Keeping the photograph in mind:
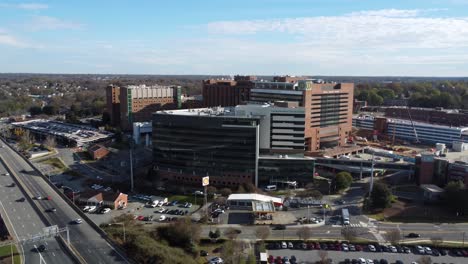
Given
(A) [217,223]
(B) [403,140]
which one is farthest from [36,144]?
(B) [403,140]

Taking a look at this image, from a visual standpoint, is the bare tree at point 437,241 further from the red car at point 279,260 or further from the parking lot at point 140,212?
the parking lot at point 140,212

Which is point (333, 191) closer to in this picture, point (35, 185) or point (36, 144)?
point (35, 185)

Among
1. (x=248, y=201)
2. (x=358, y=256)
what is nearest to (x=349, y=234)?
(x=358, y=256)

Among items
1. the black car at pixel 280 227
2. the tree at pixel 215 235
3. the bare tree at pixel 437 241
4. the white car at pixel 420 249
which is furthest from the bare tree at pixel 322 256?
the bare tree at pixel 437 241

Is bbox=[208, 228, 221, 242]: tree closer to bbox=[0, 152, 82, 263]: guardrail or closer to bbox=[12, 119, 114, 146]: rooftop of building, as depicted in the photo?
bbox=[0, 152, 82, 263]: guardrail

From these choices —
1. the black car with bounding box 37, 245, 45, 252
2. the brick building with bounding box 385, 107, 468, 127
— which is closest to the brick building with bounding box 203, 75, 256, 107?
the brick building with bounding box 385, 107, 468, 127

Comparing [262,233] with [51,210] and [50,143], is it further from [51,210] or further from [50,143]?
[50,143]
